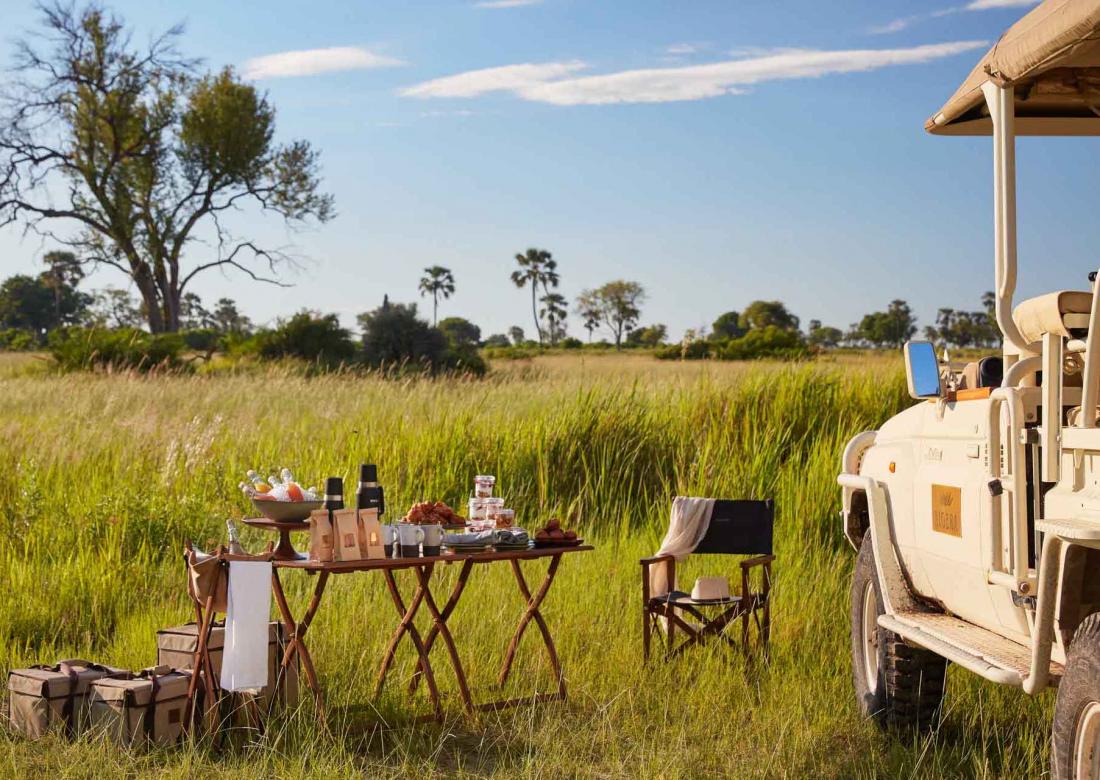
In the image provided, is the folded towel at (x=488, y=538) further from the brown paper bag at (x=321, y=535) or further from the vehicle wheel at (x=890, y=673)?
the vehicle wheel at (x=890, y=673)

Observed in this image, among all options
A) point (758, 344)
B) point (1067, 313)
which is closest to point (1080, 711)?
point (1067, 313)

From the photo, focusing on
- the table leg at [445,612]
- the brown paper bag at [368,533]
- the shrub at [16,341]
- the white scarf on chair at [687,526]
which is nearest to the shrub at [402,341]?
the white scarf on chair at [687,526]

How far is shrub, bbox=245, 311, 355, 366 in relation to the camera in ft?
82.4

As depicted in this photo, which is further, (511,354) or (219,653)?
(511,354)

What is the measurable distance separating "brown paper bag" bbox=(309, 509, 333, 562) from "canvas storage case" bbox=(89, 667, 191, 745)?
2.62ft

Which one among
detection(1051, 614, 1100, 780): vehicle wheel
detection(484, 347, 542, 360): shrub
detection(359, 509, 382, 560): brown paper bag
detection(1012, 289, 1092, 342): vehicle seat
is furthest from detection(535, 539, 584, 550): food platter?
detection(484, 347, 542, 360): shrub

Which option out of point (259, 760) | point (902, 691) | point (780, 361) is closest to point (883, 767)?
point (902, 691)

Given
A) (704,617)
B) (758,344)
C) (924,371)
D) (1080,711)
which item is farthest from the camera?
(758,344)

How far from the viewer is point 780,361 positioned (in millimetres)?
12273

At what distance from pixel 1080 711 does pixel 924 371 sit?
53.0 inches

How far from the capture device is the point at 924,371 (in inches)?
162

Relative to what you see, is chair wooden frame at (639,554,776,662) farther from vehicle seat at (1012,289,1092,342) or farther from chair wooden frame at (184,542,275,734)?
vehicle seat at (1012,289,1092,342)

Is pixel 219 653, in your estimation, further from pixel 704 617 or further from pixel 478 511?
pixel 704 617

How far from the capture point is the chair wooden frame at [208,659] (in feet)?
16.0
